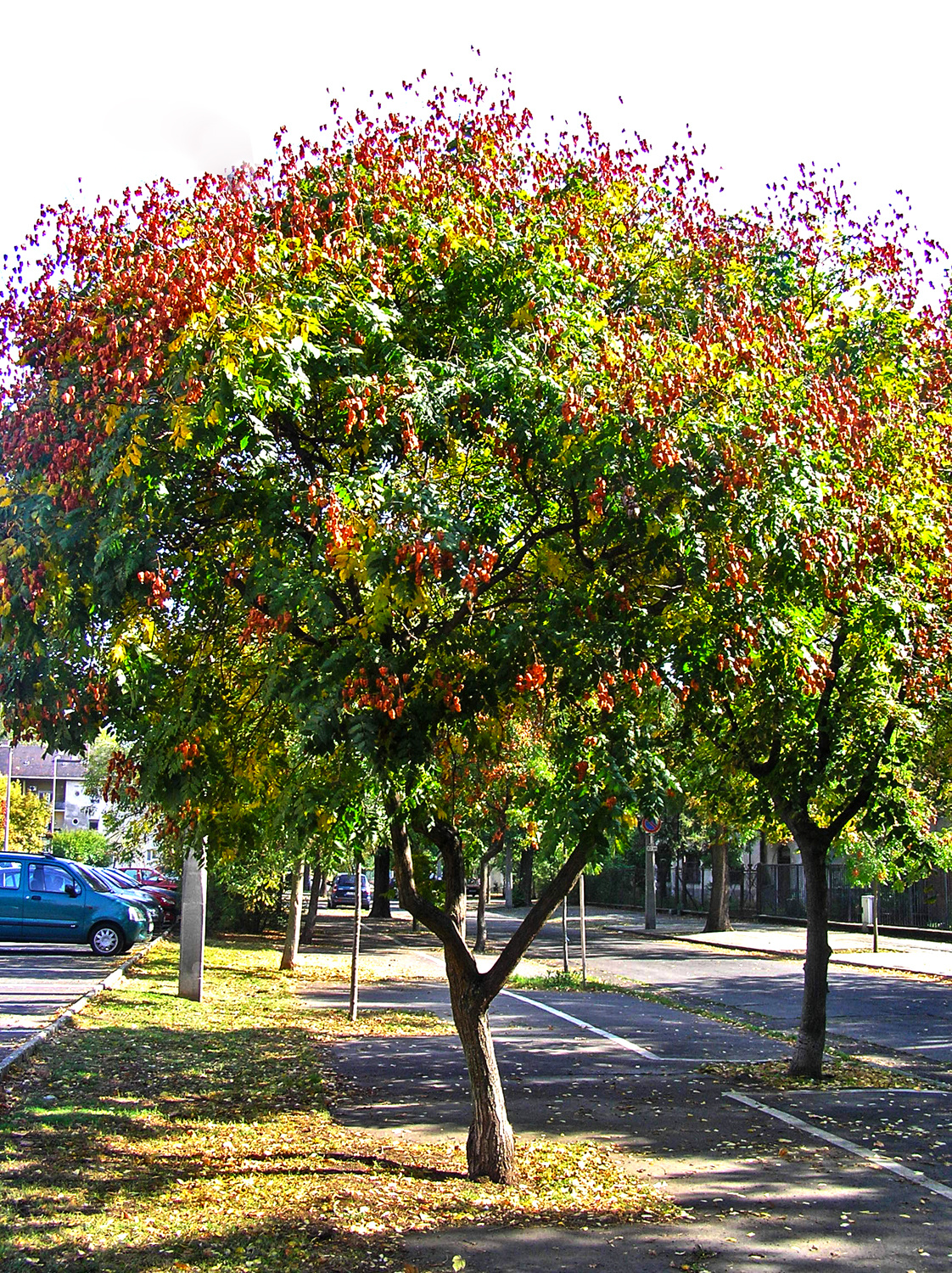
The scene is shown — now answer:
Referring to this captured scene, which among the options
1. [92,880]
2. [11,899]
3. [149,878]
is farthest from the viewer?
[149,878]

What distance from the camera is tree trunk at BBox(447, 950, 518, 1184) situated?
7934mm

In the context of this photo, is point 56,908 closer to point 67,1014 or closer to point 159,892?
point 159,892

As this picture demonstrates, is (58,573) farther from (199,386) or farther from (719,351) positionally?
(719,351)

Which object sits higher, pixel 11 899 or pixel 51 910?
pixel 11 899

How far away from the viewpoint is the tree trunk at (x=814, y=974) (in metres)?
12.1

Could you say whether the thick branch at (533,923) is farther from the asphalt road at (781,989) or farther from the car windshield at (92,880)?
the car windshield at (92,880)

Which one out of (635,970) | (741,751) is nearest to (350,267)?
(741,751)

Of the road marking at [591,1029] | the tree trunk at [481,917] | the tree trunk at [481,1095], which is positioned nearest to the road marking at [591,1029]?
the road marking at [591,1029]

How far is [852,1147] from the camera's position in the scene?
9.24 m

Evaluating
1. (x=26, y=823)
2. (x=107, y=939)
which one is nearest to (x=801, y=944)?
(x=107, y=939)

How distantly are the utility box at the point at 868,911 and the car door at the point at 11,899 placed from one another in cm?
1942

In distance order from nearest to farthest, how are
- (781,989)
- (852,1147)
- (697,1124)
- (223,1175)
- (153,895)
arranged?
(223,1175), (852,1147), (697,1124), (781,989), (153,895)

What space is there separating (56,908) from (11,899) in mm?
829

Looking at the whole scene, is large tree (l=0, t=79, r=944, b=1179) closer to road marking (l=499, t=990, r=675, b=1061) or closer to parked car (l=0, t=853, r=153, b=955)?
road marking (l=499, t=990, r=675, b=1061)
